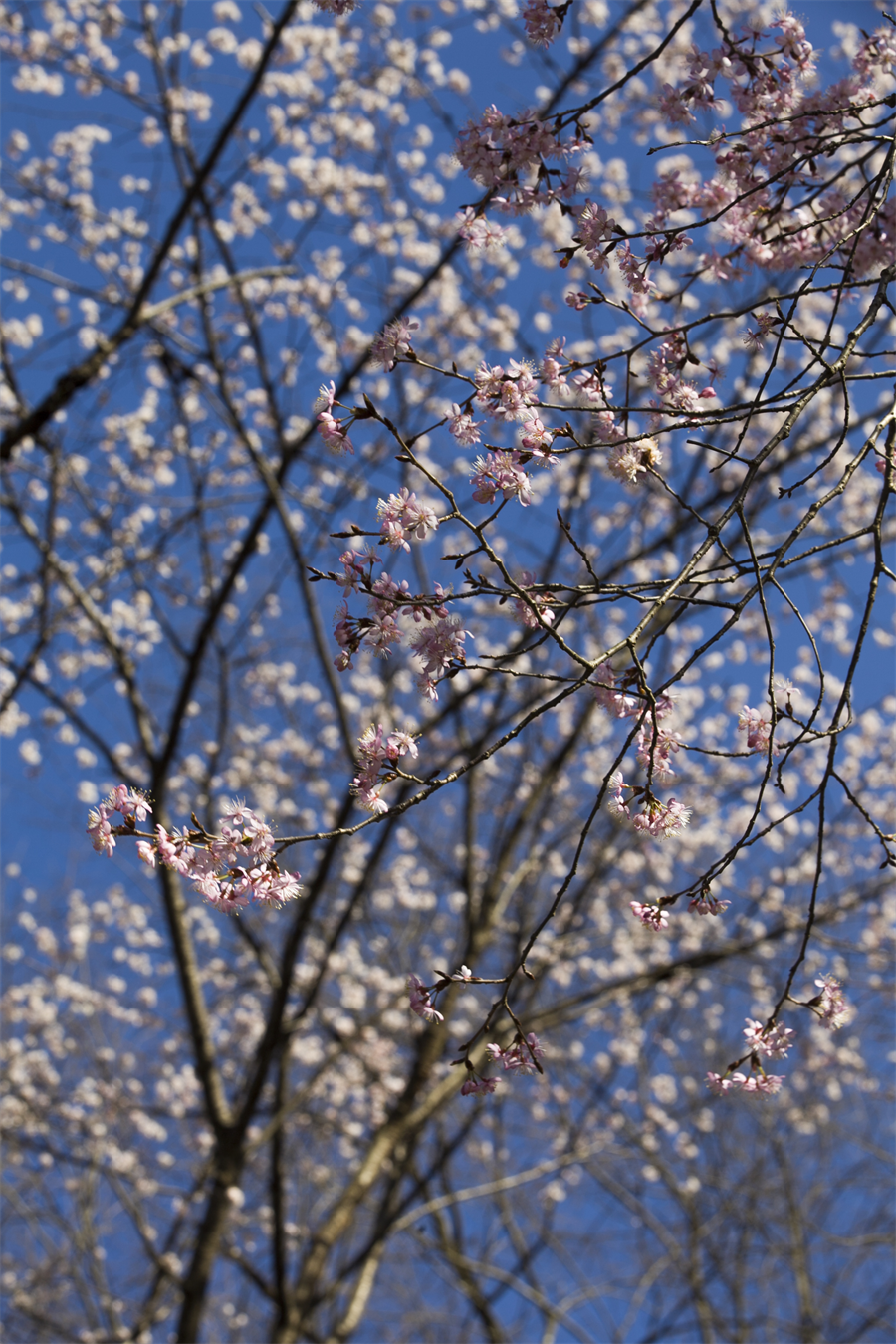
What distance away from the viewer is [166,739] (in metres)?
4.93

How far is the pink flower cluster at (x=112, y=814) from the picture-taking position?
5.34ft

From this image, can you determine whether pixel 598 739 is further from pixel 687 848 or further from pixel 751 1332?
pixel 751 1332

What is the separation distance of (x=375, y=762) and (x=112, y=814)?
40 cm

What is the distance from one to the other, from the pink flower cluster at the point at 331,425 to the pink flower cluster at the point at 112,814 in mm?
630

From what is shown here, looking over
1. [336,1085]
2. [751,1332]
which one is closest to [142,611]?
[336,1085]

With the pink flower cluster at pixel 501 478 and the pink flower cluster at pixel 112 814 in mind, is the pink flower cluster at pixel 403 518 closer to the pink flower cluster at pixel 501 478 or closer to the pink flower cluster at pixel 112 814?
the pink flower cluster at pixel 501 478

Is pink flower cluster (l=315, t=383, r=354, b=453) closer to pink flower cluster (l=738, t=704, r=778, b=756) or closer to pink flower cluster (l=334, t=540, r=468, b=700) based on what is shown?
pink flower cluster (l=334, t=540, r=468, b=700)

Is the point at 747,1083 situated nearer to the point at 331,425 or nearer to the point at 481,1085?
the point at 481,1085

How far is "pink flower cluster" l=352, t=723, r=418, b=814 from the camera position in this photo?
5.67ft

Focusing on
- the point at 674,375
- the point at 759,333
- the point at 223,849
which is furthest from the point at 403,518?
the point at 759,333

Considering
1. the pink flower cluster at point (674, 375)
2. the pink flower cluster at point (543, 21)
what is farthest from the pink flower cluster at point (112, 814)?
the pink flower cluster at point (543, 21)

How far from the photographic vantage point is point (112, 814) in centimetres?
167

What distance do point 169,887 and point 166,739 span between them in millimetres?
668

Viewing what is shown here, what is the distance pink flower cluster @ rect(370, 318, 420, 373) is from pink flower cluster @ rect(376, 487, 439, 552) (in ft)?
0.78
